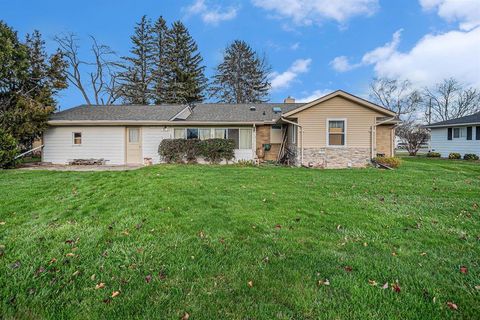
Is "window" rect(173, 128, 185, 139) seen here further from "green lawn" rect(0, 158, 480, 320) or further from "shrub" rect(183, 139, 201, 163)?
"green lawn" rect(0, 158, 480, 320)

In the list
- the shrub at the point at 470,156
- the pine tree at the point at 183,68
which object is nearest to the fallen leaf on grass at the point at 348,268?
the shrub at the point at 470,156

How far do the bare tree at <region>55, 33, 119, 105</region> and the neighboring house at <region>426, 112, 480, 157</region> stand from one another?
107ft

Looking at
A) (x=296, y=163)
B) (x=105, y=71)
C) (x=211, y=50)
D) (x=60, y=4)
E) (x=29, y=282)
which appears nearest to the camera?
(x=29, y=282)

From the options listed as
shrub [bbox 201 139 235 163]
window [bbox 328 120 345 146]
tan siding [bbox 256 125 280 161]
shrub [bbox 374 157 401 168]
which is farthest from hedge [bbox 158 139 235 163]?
shrub [bbox 374 157 401 168]

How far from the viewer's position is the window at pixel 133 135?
47.3 ft

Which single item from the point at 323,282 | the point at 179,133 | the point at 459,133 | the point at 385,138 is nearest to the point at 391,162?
the point at 385,138

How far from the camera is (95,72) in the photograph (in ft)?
90.7

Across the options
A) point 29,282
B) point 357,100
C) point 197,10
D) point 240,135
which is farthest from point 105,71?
point 29,282

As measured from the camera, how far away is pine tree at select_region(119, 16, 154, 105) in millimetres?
29234

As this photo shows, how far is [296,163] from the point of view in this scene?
519 inches

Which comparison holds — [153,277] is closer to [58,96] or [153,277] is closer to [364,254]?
[364,254]

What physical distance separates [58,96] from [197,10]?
10167mm

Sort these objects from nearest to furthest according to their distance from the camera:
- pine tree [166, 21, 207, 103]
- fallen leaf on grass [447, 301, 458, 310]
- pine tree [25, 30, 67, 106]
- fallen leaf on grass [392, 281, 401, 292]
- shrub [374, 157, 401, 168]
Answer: fallen leaf on grass [447, 301, 458, 310], fallen leaf on grass [392, 281, 401, 292], shrub [374, 157, 401, 168], pine tree [25, 30, 67, 106], pine tree [166, 21, 207, 103]

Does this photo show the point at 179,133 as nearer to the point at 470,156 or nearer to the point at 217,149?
the point at 217,149
